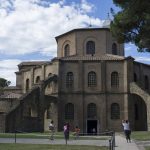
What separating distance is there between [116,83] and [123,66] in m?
2.64

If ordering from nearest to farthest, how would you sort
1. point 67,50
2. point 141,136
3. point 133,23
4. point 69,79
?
1. point 133,23
2. point 141,136
3. point 69,79
4. point 67,50

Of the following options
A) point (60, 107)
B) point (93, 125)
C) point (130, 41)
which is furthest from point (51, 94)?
point (130, 41)

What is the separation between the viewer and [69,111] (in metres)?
53.8

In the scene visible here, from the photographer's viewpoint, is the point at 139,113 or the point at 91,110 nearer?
the point at 91,110

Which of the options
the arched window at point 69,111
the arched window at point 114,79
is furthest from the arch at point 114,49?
the arched window at point 69,111

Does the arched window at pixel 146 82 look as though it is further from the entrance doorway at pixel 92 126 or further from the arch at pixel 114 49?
the entrance doorway at pixel 92 126

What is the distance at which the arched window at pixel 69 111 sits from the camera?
53469mm

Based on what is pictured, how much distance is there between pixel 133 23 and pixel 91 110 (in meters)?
32.9

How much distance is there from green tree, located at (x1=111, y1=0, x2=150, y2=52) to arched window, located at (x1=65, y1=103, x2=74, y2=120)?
3169cm

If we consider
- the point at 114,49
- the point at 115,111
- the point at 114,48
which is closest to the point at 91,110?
the point at 115,111

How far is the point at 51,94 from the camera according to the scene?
54406 mm

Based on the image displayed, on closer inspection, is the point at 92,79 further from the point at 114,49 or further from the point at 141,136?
the point at 141,136

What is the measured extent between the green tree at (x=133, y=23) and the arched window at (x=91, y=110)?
31176 mm

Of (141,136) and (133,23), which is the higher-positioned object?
(133,23)
